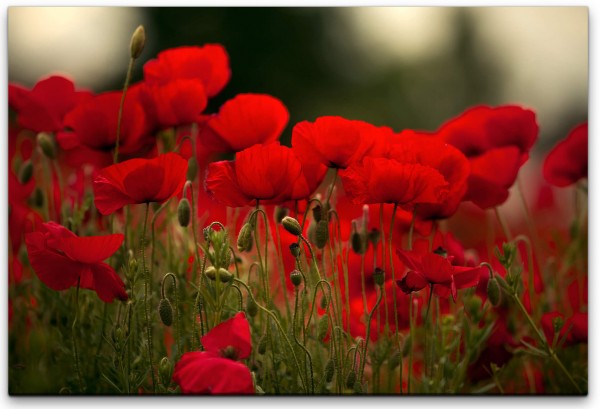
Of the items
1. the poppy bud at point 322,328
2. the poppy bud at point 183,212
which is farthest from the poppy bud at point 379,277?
the poppy bud at point 183,212

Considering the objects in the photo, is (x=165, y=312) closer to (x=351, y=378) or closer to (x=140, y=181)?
(x=140, y=181)

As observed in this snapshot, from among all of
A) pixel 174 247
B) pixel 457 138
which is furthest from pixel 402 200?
pixel 174 247

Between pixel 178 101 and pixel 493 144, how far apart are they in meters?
0.59

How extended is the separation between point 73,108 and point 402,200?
2.11ft

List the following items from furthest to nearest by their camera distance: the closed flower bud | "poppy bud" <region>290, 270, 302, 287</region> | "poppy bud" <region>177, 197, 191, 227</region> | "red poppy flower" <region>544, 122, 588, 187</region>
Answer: "red poppy flower" <region>544, 122, 588, 187</region> < the closed flower bud < "poppy bud" <region>177, 197, 191, 227</region> < "poppy bud" <region>290, 270, 302, 287</region>

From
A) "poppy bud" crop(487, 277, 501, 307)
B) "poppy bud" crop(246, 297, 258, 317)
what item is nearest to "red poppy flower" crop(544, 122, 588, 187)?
"poppy bud" crop(487, 277, 501, 307)

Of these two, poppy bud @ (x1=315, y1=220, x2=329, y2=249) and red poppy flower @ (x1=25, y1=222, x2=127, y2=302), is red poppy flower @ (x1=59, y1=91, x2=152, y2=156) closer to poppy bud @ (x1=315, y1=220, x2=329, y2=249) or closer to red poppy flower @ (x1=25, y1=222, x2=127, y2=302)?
red poppy flower @ (x1=25, y1=222, x2=127, y2=302)

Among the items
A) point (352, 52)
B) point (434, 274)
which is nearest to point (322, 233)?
point (434, 274)

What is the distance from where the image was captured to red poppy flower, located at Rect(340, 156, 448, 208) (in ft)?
4.48

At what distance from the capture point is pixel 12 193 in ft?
5.45

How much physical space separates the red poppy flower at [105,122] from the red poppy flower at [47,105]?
3 centimetres

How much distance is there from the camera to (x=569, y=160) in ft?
5.58

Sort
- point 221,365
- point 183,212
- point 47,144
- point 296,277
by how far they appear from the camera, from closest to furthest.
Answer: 1. point 221,365
2. point 296,277
3. point 183,212
4. point 47,144

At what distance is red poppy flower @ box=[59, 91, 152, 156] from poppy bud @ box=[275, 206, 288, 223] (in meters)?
0.29
